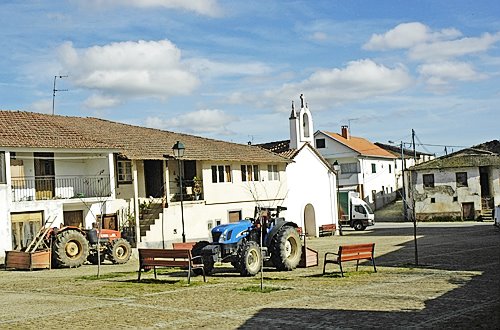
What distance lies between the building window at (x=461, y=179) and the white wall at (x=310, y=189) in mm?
16469

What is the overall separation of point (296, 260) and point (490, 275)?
5768 mm

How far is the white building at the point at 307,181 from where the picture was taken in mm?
46219

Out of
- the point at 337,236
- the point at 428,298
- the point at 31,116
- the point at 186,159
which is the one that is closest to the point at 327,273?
the point at 428,298

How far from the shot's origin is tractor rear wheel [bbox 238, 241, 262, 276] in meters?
19.9

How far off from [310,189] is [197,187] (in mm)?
11054

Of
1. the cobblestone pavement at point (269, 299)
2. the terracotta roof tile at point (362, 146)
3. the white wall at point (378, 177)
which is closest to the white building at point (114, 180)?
the cobblestone pavement at point (269, 299)

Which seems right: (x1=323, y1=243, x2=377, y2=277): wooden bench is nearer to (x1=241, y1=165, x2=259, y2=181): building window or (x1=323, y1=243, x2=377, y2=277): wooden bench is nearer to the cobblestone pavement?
the cobblestone pavement

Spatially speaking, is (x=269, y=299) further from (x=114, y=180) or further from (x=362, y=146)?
(x=362, y=146)

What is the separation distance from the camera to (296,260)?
21844 millimetres

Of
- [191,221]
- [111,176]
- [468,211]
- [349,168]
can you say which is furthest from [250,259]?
[349,168]

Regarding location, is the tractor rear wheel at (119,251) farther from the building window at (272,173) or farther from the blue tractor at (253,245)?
the building window at (272,173)

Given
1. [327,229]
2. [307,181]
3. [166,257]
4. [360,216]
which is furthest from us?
[360,216]

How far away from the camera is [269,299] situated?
14852 millimetres

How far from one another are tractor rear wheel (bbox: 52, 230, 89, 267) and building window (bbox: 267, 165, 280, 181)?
20183 mm
